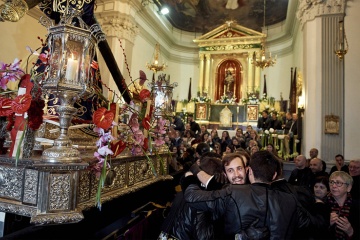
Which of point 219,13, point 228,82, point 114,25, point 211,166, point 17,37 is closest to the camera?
point 211,166

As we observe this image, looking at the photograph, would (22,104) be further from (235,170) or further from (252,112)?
(252,112)

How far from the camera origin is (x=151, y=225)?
264 cm

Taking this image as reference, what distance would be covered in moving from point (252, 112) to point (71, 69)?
525 inches

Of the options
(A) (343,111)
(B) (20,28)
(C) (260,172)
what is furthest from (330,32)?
(B) (20,28)

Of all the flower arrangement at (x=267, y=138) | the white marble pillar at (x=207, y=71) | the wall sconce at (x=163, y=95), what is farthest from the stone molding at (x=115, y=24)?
the wall sconce at (x=163, y=95)

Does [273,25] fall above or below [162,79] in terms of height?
above

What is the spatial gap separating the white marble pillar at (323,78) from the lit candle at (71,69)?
6.95 m

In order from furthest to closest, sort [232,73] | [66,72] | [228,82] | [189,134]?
[232,73], [228,82], [189,134], [66,72]

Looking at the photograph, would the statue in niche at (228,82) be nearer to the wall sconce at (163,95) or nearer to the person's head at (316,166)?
the person's head at (316,166)

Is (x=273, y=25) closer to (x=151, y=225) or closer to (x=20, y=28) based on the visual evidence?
(x=20, y=28)

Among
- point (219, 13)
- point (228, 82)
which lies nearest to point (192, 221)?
→ point (228, 82)

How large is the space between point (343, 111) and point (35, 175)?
7.42 metres

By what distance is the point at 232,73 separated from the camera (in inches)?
646

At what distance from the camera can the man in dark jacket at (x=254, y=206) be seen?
1.57 metres
